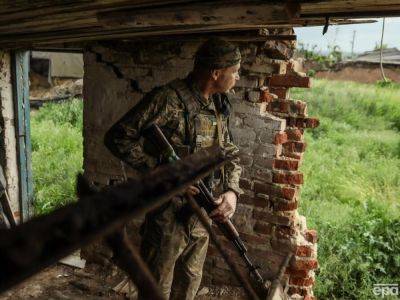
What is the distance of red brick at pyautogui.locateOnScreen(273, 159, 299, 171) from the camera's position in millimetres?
3047

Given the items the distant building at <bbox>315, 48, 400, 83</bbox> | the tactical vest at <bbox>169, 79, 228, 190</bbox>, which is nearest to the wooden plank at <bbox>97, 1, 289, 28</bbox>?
the tactical vest at <bbox>169, 79, 228, 190</bbox>

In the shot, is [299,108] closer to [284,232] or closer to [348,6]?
[284,232]

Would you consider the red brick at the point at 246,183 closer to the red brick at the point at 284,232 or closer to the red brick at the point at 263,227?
the red brick at the point at 263,227

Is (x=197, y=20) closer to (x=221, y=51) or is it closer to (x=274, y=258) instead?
(x=221, y=51)

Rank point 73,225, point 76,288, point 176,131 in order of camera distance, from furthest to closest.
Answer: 1. point 76,288
2. point 176,131
3. point 73,225

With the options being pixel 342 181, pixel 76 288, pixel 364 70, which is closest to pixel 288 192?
pixel 76 288

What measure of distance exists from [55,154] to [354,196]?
553 centimetres

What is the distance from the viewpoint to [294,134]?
3180 mm

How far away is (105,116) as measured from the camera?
3.41 m

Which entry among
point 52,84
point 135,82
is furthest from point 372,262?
point 52,84

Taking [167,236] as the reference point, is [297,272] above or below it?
below

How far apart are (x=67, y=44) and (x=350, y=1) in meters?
2.84

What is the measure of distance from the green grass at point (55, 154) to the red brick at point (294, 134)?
11.0 ft

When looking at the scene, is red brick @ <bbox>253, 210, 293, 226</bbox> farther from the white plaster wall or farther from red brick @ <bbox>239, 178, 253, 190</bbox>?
the white plaster wall
